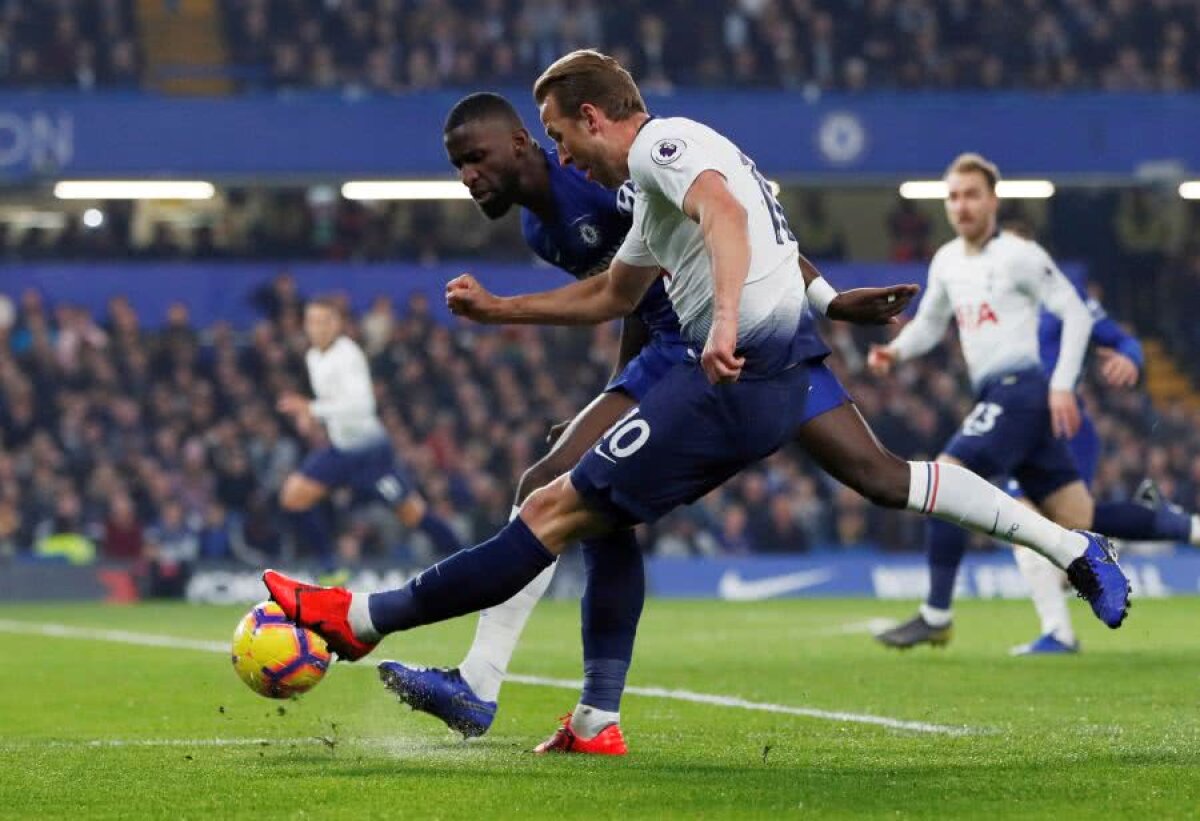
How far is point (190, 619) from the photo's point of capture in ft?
56.4

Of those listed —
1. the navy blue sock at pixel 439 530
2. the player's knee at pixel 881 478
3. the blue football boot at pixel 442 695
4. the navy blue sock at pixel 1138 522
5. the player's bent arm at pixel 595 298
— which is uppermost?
the player's bent arm at pixel 595 298

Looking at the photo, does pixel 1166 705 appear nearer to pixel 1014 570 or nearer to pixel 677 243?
pixel 677 243

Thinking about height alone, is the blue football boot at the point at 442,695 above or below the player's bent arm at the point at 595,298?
below

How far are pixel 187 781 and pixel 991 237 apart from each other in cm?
664

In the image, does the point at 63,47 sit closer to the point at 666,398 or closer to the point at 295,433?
the point at 295,433

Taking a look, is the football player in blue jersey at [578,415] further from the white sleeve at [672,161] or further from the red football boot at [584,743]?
the white sleeve at [672,161]

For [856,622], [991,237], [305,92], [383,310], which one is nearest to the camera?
[991,237]

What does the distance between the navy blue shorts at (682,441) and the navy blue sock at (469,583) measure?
24 cm

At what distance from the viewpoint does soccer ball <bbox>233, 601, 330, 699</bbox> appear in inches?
291

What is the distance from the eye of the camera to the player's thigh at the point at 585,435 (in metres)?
7.29

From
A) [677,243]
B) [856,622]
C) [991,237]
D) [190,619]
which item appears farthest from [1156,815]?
[190,619]

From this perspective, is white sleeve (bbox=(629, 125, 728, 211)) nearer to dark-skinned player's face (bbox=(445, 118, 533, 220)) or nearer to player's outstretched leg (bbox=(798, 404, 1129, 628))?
player's outstretched leg (bbox=(798, 404, 1129, 628))

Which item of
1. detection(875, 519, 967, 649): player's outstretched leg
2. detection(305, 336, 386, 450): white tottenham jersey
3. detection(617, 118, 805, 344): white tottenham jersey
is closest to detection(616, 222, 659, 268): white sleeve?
detection(617, 118, 805, 344): white tottenham jersey

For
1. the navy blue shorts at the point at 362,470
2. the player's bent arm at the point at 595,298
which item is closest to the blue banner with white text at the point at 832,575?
the navy blue shorts at the point at 362,470
